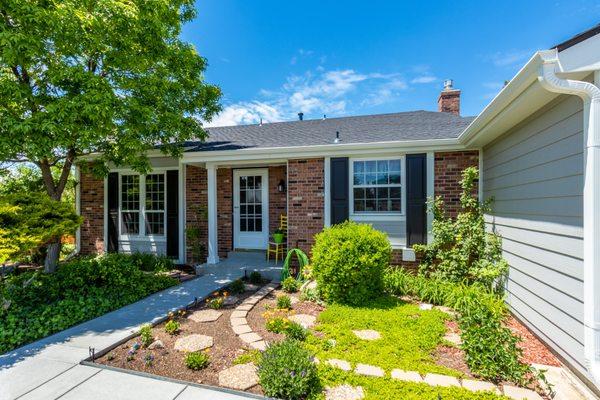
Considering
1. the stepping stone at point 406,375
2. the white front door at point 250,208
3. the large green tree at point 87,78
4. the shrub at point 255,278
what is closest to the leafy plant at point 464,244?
the stepping stone at point 406,375

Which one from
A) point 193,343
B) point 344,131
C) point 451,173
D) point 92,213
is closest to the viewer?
point 193,343

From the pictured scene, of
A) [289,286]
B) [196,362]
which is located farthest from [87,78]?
[289,286]

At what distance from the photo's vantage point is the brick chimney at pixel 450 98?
9.45m

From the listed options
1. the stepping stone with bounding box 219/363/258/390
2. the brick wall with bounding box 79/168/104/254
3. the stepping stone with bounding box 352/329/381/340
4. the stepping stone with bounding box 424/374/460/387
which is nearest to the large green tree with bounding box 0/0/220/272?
the brick wall with bounding box 79/168/104/254

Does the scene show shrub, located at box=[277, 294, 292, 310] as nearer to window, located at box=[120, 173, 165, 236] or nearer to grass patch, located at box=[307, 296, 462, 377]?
grass patch, located at box=[307, 296, 462, 377]

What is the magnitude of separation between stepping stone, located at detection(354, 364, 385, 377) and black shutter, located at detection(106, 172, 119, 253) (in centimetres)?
799

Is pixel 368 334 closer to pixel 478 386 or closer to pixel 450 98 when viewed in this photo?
pixel 478 386

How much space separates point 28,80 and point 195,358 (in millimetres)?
6210

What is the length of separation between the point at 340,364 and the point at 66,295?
4582mm

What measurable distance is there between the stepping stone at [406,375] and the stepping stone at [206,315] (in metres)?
2.55

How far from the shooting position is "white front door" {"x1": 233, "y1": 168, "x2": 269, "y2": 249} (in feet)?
26.8

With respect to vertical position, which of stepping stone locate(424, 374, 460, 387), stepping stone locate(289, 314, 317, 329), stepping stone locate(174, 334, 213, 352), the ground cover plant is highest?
the ground cover plant

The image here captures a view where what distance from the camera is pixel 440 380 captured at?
2.75 m

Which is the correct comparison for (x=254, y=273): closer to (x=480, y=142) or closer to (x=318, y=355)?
(x=318, y=355)
